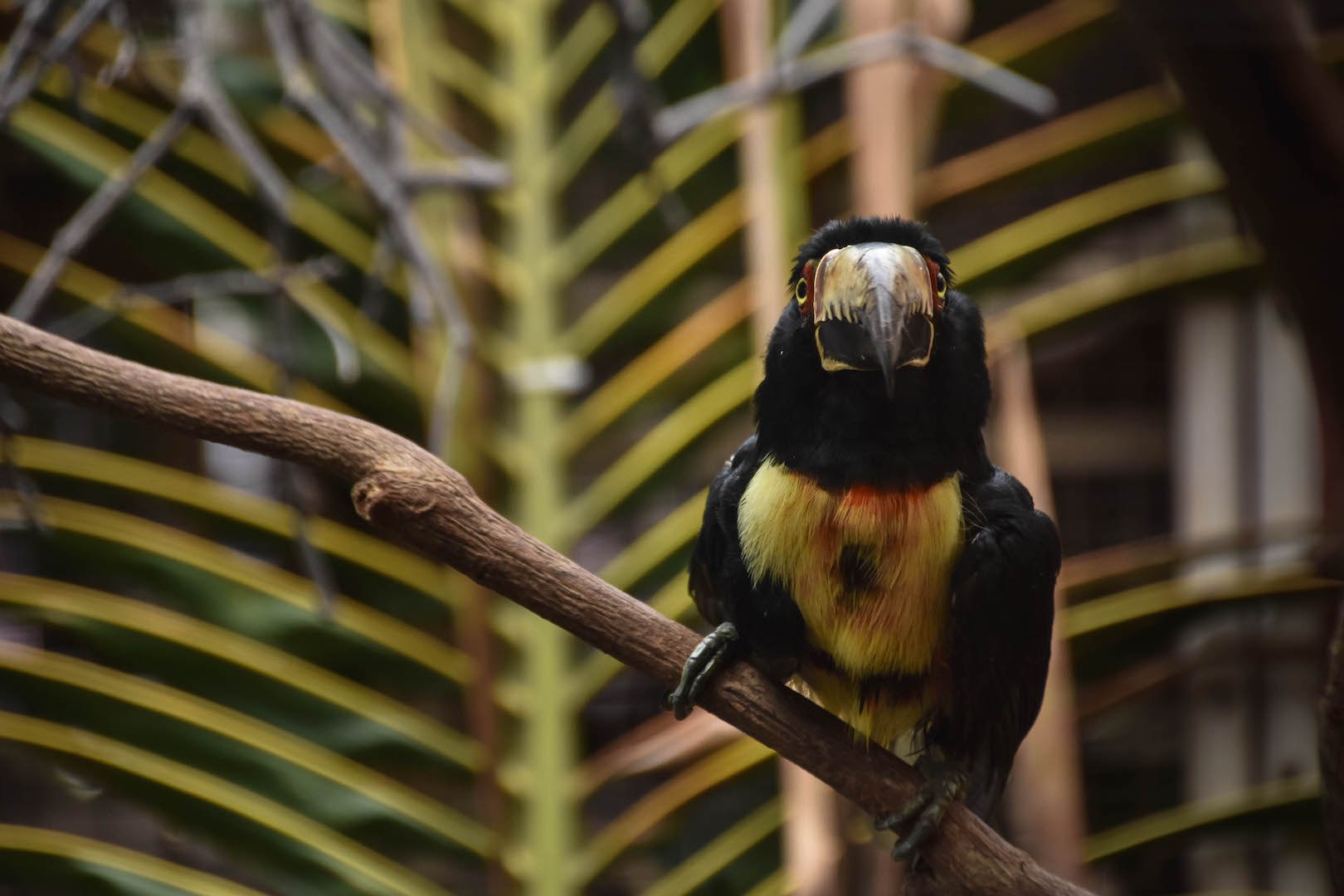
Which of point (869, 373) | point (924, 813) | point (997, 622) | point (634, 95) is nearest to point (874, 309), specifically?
point (869, 373)

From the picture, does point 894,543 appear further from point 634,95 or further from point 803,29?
point 803,29

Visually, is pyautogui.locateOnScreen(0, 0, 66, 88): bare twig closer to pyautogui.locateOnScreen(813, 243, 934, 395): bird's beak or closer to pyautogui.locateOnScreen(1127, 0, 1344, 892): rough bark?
pyautogui.locateOnScreen(813, 243, 934, 395): bird's beak

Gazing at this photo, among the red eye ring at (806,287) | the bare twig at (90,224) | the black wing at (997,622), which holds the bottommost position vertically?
the black wing at (997,622)

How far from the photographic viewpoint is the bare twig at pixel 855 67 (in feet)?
3.67

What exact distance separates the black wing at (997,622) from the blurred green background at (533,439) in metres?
0.24

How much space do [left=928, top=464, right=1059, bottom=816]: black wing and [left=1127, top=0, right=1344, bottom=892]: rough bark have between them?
17 centimetres

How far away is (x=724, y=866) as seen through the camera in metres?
1.26

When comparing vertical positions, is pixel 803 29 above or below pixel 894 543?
above

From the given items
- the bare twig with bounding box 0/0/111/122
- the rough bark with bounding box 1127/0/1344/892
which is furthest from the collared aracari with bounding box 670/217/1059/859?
the bare twig with bounding box 0/0/111/122

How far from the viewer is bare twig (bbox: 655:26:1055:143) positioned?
112 cm

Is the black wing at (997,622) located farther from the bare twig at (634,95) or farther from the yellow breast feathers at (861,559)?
the bare twig at (634,95)

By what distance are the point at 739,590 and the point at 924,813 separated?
0.18 meters

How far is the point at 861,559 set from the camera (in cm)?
78

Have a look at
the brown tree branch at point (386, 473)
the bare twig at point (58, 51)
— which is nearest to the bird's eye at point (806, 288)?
the brown tree branch at point (386, 473)
